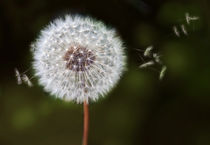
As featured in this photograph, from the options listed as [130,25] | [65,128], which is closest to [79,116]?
[65,128]

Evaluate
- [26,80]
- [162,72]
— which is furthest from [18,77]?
[162,72]

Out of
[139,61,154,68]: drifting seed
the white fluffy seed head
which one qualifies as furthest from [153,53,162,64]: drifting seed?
the white fluffy seed head

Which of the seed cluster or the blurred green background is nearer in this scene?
the seed cluster

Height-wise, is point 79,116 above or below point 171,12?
below

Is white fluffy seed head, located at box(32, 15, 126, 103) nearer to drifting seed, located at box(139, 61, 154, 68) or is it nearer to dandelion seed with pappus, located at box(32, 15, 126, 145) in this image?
dandelion seed with pappus, located at box(32, 15, 126, 145)

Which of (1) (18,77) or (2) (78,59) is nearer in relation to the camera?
(2) (78,59)

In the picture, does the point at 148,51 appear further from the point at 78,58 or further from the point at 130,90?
the point at 78,58

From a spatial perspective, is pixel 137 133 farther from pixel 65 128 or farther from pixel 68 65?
pixel 68 65

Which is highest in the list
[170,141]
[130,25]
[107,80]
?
[130,25]
